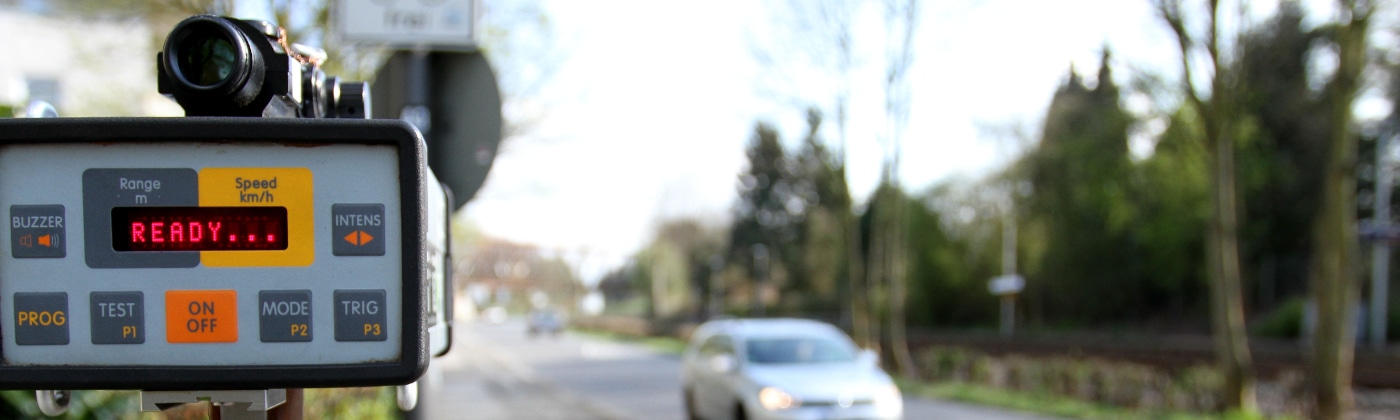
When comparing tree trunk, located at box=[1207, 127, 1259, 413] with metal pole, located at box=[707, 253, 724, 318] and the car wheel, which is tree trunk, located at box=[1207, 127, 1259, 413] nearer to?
the car wheel

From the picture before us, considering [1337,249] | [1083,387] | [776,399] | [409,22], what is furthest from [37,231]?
[1083,387]

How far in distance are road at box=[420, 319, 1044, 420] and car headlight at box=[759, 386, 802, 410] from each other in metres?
2.96

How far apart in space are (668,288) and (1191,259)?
1651 inches

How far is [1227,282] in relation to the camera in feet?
43.0

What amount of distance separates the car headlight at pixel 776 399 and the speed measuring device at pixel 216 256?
885 centimetres

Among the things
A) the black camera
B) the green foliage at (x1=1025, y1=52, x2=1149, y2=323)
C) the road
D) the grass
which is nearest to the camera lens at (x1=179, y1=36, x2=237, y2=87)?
the black camera

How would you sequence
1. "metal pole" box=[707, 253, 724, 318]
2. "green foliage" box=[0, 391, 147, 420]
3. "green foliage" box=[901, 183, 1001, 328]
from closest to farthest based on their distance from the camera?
"green foliage" box=[0, 391, 147, 420] → "green foliage" box=[901, 183, 1001, 328] → "metal pole" box=[707, 253, 724, 318]

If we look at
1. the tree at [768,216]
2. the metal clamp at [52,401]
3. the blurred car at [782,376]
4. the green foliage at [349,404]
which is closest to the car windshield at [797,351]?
the blurred car at [782,376]

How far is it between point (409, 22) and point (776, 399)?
7282 millimetres

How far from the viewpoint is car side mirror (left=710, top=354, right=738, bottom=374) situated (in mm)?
11680

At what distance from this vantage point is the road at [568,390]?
1496 cm

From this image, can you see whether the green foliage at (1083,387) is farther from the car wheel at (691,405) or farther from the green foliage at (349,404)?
the green foliage at (349,404)

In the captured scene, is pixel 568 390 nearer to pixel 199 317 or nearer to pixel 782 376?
pixel 782 376

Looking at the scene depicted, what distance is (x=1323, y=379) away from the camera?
1202cm
